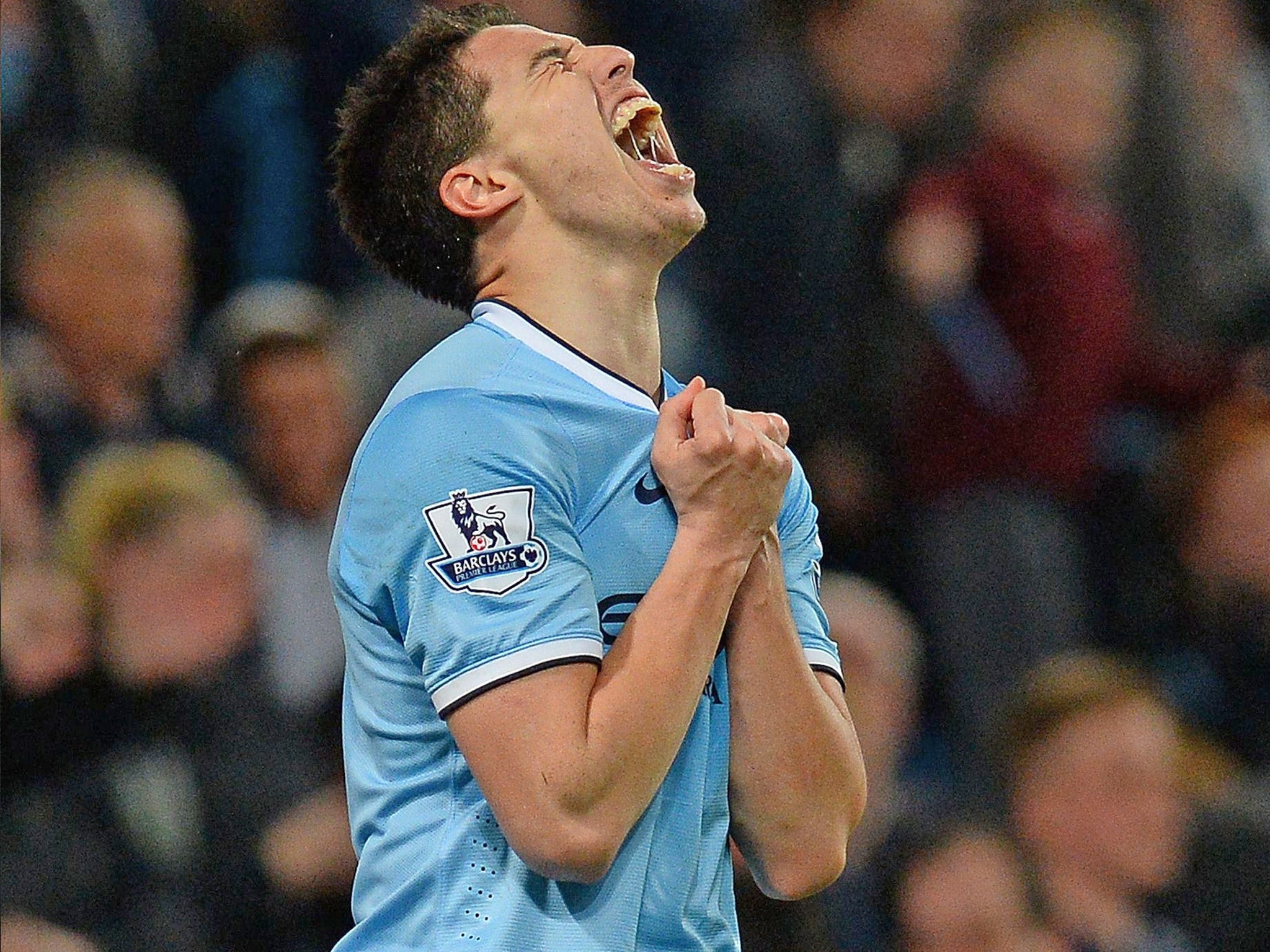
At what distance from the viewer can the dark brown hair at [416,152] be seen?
2338mm

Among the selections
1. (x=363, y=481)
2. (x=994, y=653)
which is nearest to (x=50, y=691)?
(x=994, y=653)

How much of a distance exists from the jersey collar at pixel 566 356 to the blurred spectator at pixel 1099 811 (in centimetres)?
302

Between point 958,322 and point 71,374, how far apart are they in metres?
2.45

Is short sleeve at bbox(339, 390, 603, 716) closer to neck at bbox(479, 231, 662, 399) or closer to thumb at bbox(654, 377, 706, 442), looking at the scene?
thumb at bbox(654, 377, 706, 442)

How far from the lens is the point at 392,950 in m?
1.94

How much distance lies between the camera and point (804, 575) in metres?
2.27

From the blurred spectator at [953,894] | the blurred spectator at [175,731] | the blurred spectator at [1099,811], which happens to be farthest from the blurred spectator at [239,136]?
the blurred spectator at [1099,811]

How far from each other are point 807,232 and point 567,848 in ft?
11.3

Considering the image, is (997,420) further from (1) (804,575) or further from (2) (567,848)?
(2) (567,848)

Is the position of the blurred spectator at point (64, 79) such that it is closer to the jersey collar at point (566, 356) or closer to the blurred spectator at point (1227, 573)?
the jersey collar at point (566, 356)

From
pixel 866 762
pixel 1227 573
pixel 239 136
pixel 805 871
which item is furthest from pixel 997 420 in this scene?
pixel 805 871

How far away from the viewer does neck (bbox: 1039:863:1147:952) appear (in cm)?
475

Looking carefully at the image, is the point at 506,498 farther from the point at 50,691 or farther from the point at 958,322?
the point at 958,322

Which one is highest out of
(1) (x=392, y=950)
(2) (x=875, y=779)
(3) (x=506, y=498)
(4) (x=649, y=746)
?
(3) (x=506, y=498)
